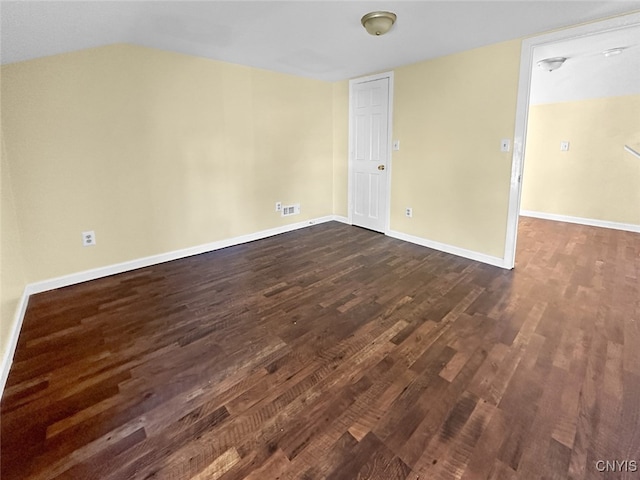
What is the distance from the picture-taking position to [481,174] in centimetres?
329

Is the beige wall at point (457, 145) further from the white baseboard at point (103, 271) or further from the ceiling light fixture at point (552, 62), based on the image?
the white baseboard at point (103, 271)

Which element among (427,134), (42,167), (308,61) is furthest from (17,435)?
(427,134)

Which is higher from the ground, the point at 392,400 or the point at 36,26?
the point at 36,26

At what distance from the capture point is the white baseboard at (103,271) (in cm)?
193

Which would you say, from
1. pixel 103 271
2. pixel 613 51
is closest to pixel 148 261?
pixel 103 271

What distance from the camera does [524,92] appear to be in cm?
286

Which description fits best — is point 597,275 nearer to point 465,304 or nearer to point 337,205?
point 465,304

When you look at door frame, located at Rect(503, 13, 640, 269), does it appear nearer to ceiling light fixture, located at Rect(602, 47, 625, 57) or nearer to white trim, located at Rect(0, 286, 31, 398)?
ceiling light fixture, located at Rect(602, 47, 625, 57)

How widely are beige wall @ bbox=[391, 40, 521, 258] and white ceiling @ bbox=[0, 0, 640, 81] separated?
0.29 meters

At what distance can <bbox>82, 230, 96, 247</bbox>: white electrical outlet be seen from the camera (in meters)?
2.89

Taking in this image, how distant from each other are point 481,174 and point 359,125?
189cm
